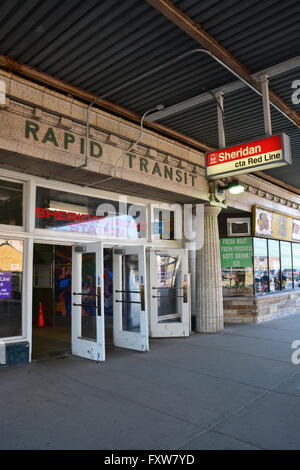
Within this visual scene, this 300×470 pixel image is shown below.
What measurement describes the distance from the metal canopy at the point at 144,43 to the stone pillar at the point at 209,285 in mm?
3638

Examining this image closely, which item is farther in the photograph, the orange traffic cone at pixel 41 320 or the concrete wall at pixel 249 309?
the concrete wall at pixel 249 309

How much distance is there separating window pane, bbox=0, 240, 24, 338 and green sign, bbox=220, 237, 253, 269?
660 centimetres

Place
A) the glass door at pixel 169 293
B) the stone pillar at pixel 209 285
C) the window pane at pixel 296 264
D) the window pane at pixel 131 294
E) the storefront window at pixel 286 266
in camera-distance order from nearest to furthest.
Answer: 1. the window pane at pixel 131 294
2. the glass door at pixel 169 293
3. the stone pillar at pixel 209 285
4. the storefront window at pixel 286 266
5. the window pane at pixel 296 264

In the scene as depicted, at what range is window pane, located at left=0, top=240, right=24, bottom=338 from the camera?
609 cm

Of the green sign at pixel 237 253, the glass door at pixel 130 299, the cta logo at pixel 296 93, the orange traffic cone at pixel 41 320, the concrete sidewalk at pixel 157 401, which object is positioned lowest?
the concrete sidewalk at pixel 157 401

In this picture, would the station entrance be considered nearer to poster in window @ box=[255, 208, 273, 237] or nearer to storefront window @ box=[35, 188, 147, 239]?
storefront window @ box=[35, 188, 147, 239]

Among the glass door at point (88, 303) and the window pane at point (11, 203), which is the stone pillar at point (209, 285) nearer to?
the glass door at point (88, 303)

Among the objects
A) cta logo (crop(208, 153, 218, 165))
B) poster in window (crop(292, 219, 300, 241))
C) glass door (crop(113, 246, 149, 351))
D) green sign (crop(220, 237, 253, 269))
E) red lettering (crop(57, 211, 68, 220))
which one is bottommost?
glass door (crop(113, 246, 149, 351))

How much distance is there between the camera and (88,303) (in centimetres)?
706

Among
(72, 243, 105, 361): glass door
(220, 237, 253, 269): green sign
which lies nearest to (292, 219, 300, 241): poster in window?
(220, 237, 253, 269): green sign

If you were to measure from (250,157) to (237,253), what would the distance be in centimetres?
586

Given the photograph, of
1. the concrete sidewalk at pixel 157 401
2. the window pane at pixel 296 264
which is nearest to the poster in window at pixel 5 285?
the concrete sidewalk at pixel 157 401

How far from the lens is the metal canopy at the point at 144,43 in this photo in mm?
4301

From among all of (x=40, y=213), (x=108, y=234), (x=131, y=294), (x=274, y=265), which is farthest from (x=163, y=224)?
(x=274, y=265)
